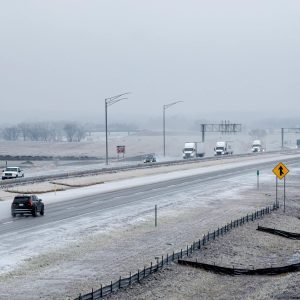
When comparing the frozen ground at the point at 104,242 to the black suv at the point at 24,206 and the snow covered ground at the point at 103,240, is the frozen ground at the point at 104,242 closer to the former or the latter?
the snow covered ground at the point at 103,240

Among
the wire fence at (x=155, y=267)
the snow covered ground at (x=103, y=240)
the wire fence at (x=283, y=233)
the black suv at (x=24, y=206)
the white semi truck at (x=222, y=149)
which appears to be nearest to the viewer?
the wire fence at (x=155, y=267)

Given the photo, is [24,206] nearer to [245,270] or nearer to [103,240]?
[103,240]

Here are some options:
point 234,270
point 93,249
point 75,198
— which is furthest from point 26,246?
point 75,198

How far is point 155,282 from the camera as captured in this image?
89.1 feet

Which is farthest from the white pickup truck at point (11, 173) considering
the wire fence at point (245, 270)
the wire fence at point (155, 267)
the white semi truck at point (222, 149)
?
the white semi truck at point (222, 149)

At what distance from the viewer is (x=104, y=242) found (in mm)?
36938

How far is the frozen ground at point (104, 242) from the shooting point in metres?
27.4

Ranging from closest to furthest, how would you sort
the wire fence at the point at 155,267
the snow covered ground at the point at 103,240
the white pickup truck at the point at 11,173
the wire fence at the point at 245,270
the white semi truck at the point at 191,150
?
1. the wire fence at the point at 155,267
2. the snow covered ground at the point at 103,240
3. the wire fence at the point at 245,270
4. the white pickup truck at the point at 11,173
5. the white semi truck at the point at 191,150

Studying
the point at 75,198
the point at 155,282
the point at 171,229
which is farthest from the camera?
the point at 75,198

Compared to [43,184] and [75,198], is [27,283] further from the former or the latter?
[43,184]

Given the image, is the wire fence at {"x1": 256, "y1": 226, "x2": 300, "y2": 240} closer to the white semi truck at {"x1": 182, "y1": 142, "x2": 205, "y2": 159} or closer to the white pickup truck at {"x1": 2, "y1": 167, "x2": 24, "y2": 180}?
the white pickup truck at {"x1": 2, "y1": 167, "x2": 24, "y2": 180}

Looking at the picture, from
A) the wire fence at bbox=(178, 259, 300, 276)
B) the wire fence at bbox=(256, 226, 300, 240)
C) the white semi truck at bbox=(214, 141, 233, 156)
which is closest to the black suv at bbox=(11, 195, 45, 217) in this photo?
the wire fence at bbox=(256, 226, 300, 240)

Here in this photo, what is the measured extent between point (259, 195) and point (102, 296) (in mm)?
43136

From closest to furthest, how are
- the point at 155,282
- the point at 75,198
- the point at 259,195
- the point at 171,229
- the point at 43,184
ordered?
1. the point at 155,282
2. the point at 171,229
3. the point at 75,198
4. the point at 259,195
5. the point at 43,184
